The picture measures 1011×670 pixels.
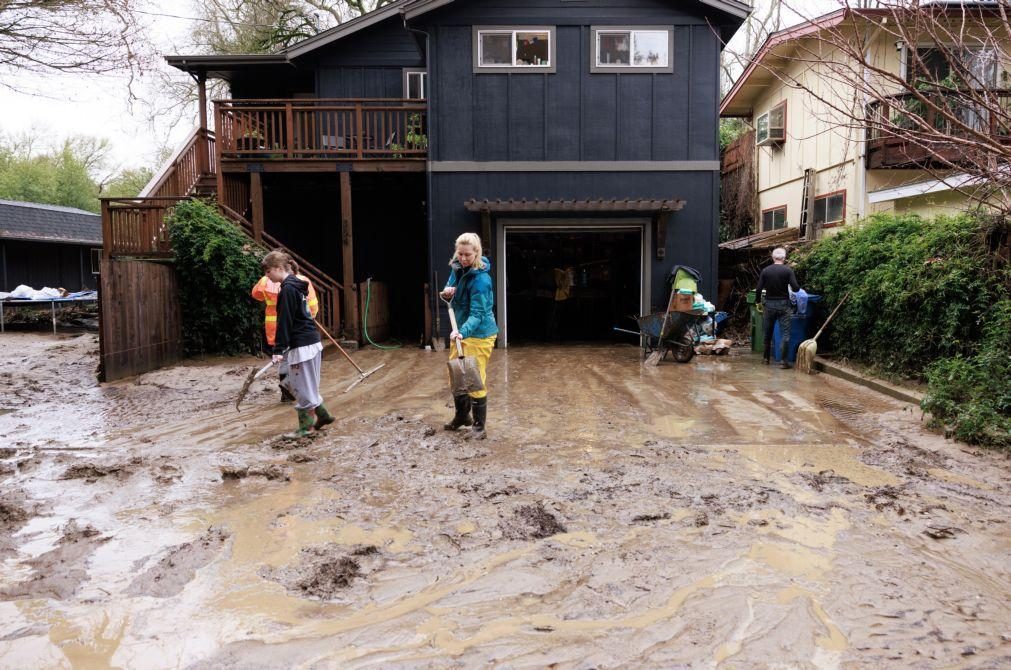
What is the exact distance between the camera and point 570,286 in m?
16.8

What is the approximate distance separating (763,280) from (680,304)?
1463 mm

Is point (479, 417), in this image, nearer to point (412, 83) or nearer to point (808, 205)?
point (412, 83)

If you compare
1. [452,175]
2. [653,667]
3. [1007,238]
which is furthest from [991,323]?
[452,175]

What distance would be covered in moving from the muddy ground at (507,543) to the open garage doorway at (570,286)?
9548mm

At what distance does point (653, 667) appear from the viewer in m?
2.69

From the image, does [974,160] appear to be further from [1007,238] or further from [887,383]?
[887,383]

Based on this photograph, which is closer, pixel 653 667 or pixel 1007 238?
pixel 653 667

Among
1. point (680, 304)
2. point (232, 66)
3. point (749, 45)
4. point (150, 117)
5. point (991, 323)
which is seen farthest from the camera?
point (749, 45)

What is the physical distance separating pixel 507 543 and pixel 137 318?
8.59m

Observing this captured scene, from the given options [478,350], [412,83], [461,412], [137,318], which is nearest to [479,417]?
[461,412]

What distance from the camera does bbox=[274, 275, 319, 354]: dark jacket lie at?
241 inches

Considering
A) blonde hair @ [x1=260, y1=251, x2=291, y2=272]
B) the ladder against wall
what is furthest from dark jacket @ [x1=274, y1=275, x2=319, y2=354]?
the ladder against wall

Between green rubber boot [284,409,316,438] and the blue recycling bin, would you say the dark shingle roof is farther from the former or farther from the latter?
the blue recycling bin

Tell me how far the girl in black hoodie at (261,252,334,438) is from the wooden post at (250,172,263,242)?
765cm
